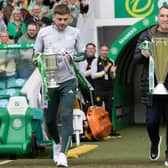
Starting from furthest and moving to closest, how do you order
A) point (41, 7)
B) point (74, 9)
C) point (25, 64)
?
point (41, 7)
point (74, 9)
point (25, 64)

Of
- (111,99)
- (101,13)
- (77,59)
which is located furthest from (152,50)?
(101,13)

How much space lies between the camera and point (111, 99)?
15000 mm

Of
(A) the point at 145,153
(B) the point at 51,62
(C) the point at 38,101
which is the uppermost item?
(B) the point at 51,62

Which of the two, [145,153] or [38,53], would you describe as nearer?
[38,53]

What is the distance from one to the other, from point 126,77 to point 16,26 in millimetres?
4440

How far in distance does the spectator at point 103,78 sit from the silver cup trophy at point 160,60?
6234 millimetres

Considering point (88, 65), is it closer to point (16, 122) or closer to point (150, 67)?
point (16, 122)

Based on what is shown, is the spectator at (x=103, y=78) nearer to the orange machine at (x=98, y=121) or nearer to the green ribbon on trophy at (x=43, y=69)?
the orange machine at (x=98, y=121)

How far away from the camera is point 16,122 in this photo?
10.3 meters

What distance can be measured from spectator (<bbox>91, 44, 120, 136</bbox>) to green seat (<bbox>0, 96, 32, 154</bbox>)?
4316mm

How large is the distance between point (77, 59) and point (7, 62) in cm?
285

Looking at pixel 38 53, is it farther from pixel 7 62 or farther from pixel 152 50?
pixel 7 62

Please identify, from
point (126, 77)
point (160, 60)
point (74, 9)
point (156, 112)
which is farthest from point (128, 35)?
point (160, 60)

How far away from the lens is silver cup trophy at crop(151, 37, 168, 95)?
26.8ft
